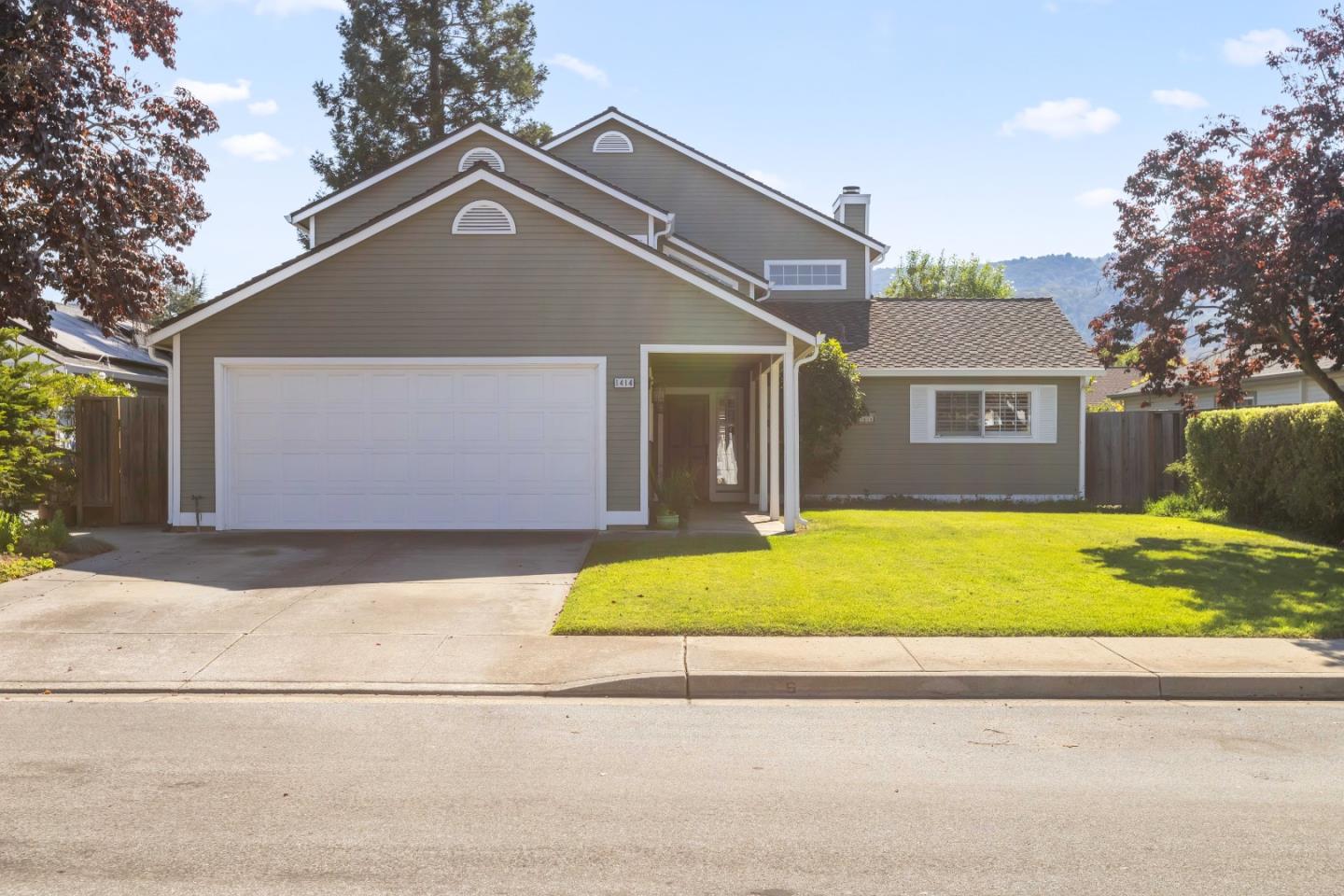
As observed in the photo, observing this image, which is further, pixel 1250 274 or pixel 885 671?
pixel 1250 274

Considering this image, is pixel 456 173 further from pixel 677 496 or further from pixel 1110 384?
pixel 1110 384

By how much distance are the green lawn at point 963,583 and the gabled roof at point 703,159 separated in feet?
35.7

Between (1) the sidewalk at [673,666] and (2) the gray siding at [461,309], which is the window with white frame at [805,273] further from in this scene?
(1) the sidewalk at [673,666]

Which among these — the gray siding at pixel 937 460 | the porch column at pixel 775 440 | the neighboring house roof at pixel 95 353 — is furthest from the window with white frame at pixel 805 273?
the neighboring house roof at pixel 95 353

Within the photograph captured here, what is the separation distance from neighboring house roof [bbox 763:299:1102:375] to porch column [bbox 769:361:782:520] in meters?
4.30

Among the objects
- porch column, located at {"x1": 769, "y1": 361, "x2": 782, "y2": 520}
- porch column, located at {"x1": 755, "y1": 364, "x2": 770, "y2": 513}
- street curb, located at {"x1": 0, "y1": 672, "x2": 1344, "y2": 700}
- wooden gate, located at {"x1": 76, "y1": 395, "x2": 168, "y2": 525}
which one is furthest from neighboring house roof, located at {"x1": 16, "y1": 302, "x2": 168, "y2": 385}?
street curb, located at {"x1": 0, "y1": 672, "x2": 1344, "y2": 700}

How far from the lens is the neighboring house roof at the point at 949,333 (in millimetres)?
22047

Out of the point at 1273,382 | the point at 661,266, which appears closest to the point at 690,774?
the point at 661,266

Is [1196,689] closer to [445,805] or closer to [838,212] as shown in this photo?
[445,805]

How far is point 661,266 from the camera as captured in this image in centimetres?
1562

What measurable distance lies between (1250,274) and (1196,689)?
8644 millimetres

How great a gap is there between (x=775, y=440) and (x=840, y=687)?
32.7 ft

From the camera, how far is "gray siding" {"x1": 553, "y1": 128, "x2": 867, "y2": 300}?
25312 mm

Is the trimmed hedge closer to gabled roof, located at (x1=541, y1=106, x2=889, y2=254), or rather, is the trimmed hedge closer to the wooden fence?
the wooden fence
